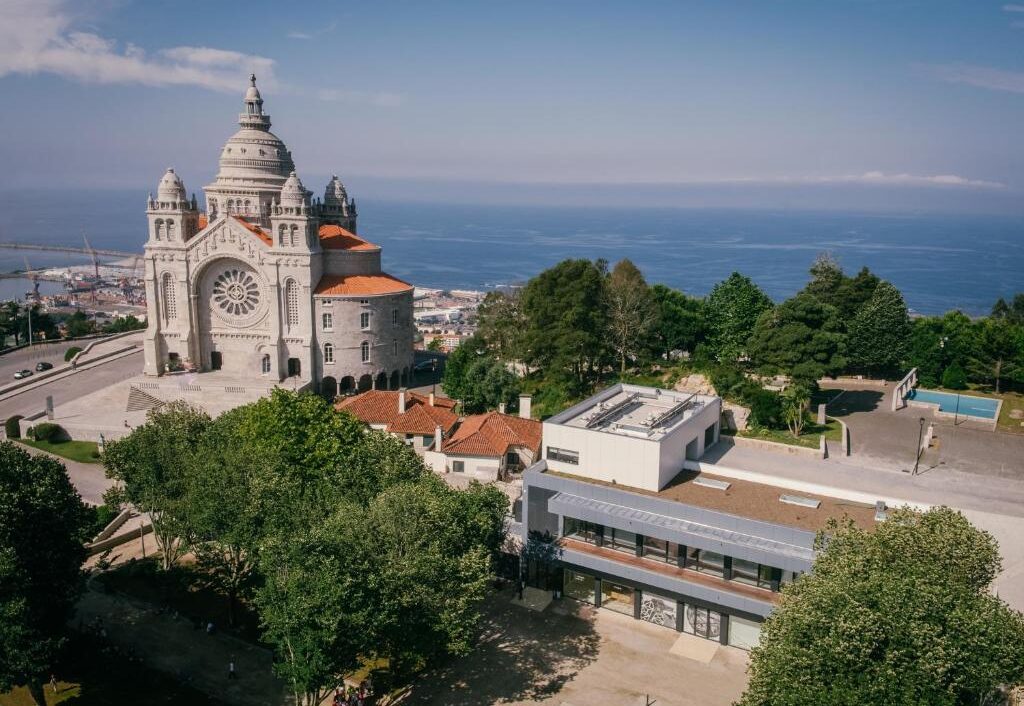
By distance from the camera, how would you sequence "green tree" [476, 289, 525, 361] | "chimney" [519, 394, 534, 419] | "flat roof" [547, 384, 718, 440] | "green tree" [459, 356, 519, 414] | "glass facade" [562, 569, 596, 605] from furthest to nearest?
1. "green tree" [476, 289, 525, 361]
2. "green tree" [459, 356, 519, 414]
3. "chimney" [519, 394, 534, 419]
4. "flat roof" [547, 384, 718, 440]
5. "glass facade" [562, 569, 596, 605]

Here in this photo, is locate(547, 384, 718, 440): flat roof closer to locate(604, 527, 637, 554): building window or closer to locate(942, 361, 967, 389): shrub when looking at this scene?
locate(604, 527, 637, 554): building window

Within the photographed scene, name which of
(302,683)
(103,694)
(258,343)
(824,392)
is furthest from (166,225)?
(824,392)

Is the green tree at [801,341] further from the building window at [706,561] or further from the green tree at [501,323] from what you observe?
the building window at [706,561]

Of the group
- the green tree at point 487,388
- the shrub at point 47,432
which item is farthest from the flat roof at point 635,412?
the shrub at point 47,432

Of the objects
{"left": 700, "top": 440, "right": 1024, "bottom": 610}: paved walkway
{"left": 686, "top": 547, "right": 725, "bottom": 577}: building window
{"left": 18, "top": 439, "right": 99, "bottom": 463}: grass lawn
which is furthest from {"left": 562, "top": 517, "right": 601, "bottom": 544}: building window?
{"left": 18, "top": 439, "right": 99, "bottom": 463}: grass lawn

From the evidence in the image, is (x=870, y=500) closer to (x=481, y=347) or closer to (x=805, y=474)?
(x=805, y=474)

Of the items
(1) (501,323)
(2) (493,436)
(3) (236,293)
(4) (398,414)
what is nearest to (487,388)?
(4) (398,414)

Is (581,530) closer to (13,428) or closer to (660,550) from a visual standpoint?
(660,550)
